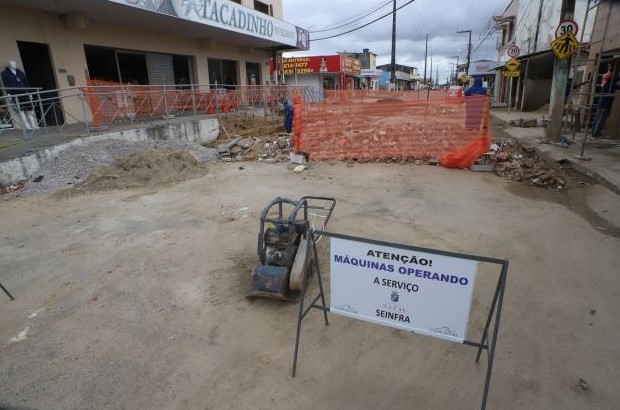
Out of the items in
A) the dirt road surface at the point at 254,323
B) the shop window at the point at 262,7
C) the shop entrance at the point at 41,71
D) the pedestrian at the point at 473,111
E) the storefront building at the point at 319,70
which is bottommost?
the dirt road surface at the point at 254,323

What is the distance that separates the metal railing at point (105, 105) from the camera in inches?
408

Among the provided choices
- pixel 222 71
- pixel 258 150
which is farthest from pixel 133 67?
pixel 258 150

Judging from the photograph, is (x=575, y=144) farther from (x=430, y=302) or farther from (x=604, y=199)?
(x=430, y=302)

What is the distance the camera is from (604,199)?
6.41 metres

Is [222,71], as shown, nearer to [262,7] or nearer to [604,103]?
[262,7]

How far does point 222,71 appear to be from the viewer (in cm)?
2112

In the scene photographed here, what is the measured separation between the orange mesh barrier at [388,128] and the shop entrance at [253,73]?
44.9 feet

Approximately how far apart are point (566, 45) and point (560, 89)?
1.45m

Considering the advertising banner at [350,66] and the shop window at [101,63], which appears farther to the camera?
the advertising banner at [350,66]

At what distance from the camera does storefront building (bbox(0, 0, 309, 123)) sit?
11016 mm

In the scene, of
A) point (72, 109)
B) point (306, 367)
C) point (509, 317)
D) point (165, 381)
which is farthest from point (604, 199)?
point (72, 109)

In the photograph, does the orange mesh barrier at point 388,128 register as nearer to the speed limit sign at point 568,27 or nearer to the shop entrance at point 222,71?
the speed limit sign at point 568,27

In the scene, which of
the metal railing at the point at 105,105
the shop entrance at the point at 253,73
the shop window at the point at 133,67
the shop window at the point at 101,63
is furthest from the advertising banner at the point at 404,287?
the shop entrance at the point at 253,73

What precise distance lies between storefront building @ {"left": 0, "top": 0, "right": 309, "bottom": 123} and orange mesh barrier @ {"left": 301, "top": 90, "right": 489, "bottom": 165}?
6.59 meters
